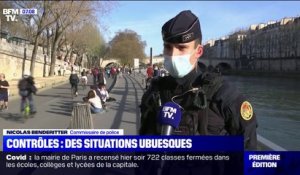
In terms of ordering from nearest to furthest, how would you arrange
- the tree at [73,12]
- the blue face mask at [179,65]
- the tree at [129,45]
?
the blue face mask at [179,65]
the tree at [73,12]
the tree at [129,45]

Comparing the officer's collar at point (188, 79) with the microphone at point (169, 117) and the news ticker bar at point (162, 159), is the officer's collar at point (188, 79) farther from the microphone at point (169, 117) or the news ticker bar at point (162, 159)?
the news ticker bar at point (162, 159)

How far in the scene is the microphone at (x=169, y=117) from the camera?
2.06 m

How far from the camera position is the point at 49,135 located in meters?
2.52

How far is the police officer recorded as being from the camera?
211 centimetres

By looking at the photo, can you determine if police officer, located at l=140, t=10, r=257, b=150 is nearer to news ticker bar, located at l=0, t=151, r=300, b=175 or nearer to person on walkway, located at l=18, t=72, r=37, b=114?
news ticker bar, located at l=0, t=151, r=300, b=175

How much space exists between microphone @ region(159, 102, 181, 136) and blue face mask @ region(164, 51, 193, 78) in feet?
0.48

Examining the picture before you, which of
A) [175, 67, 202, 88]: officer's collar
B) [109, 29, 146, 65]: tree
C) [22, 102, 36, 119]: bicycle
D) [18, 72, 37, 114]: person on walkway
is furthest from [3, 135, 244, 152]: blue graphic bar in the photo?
[109, 29, 146, 65]: tree

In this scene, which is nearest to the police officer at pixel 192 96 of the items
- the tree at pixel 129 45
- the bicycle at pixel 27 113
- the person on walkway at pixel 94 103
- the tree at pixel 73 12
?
the bicycle at pixel 27 113

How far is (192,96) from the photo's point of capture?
2.14 m

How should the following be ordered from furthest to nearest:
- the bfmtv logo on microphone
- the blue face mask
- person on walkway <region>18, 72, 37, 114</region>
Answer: person on walkway <region>18, 72, 37, 114</region>
the blue face mask
the bfmtv logo on microphone

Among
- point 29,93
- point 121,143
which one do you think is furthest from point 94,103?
point 121,143

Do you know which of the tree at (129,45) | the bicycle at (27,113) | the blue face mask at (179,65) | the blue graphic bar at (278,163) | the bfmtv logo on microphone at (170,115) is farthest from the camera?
the tree at (129,45)

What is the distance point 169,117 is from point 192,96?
157mm

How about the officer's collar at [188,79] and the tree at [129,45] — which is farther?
the tree at [129,45]
